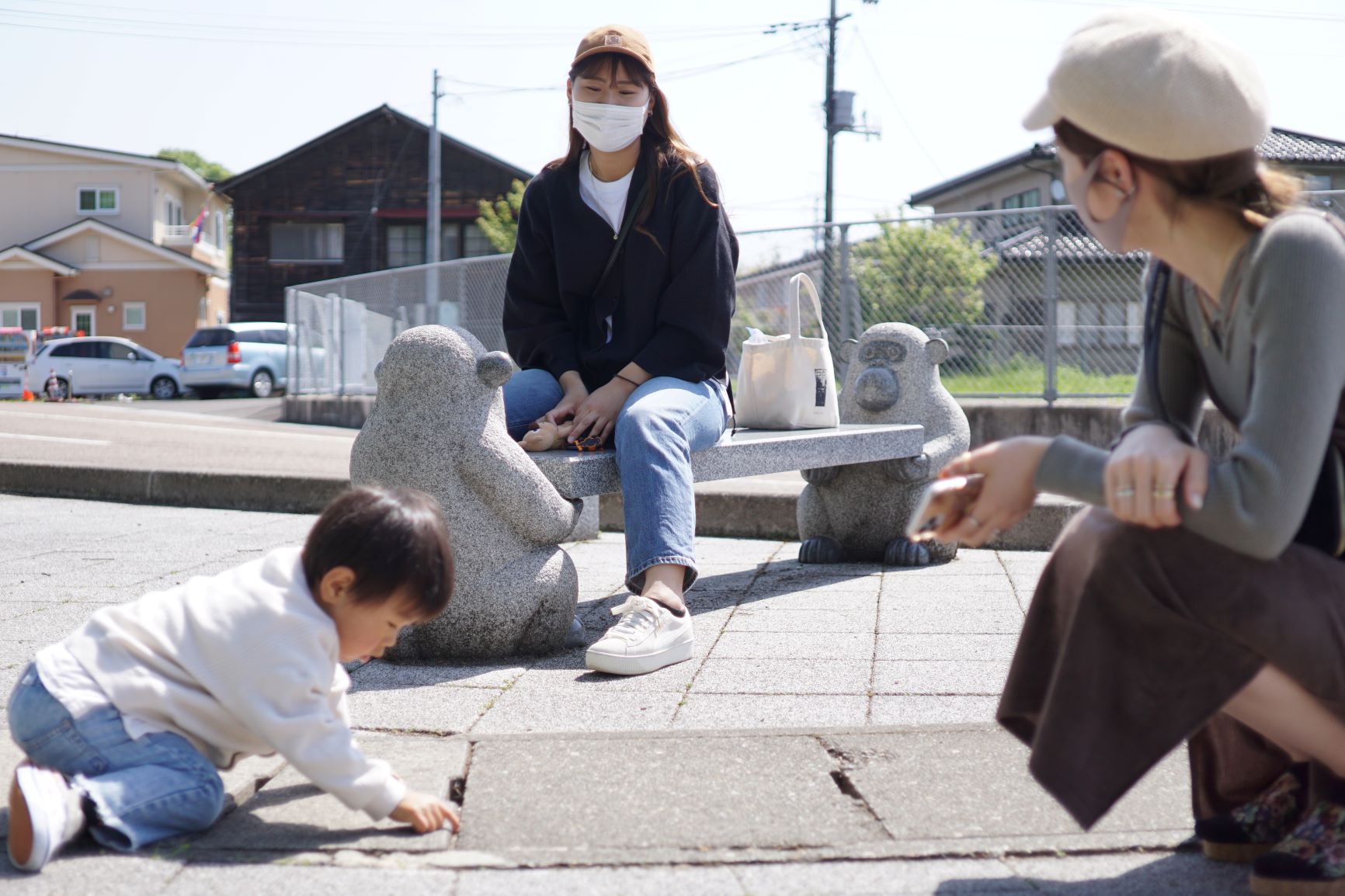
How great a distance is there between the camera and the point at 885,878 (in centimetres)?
206

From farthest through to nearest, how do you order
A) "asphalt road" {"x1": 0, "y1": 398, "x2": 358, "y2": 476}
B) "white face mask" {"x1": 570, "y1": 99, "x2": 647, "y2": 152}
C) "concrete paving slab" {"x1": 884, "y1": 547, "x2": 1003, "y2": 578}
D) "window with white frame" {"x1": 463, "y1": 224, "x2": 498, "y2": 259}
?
"window with white frame" {"x1": 463, "y1": 224, "x2": 498, "y2": 259} < "asphalt road" {"x1": 0, "y1": 398, "x2": 358, "y2": 476} < "concrete paving slab" {"x1": 884, "y1": 547, "x2": 1003, "y2": 578} < "white face mask" {"x1": 570, "y1": 99, "x2": 647, "y2": 152}

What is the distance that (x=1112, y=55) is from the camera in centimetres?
185

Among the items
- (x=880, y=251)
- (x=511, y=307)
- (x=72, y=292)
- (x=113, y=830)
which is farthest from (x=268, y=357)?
(x=113, y=830)

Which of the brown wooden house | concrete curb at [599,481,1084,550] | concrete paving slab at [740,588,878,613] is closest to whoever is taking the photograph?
concrete paving slab at [740,588,878,613]

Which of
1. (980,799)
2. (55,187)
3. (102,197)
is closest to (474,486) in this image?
(980,799)

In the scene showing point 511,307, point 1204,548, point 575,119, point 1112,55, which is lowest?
point 1204,548

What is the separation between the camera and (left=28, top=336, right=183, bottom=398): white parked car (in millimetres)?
29031

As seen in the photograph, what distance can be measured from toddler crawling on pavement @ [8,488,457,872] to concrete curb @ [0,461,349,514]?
15.4 ft

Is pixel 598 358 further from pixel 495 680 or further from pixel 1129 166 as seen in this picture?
pixel 1129 166

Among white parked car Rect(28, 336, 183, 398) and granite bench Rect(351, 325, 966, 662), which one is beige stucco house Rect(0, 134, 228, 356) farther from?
granite bench Rect(351, 325, 966, 662)

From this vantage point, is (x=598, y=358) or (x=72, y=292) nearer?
(x=598, y=358)

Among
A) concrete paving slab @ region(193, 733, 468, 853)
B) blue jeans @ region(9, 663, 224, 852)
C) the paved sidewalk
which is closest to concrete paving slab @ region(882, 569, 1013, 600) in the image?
the paved sidewalk

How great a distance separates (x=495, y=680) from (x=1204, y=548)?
209 centimetres

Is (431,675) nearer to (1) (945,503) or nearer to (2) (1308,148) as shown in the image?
(1) (945,503)
